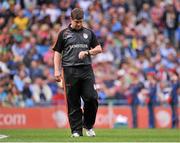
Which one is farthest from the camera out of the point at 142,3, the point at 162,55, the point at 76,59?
the point at 142,3

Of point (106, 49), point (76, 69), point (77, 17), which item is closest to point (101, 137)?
point (76, 69)

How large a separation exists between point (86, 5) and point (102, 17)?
0.99 metres

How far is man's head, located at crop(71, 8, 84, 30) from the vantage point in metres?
14.3

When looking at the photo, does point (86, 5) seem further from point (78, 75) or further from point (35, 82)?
point (78, 75)

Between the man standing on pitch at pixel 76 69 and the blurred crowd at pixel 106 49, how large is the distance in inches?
351

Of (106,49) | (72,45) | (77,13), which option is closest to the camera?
(77,13)

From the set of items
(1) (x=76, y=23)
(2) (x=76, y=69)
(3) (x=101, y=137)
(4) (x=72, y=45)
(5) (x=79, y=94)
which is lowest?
(3) (x=101, y=137)

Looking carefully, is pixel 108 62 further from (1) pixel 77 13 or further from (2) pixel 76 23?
(1) pixel 77 13

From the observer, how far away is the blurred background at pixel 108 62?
2536cm

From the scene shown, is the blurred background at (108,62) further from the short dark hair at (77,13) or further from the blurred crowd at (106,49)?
the short dark hair at (77,13)

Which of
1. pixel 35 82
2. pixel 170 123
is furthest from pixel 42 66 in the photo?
pixel 170 123

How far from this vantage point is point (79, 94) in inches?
584

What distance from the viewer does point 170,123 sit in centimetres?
2548

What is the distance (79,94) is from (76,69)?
53cm
